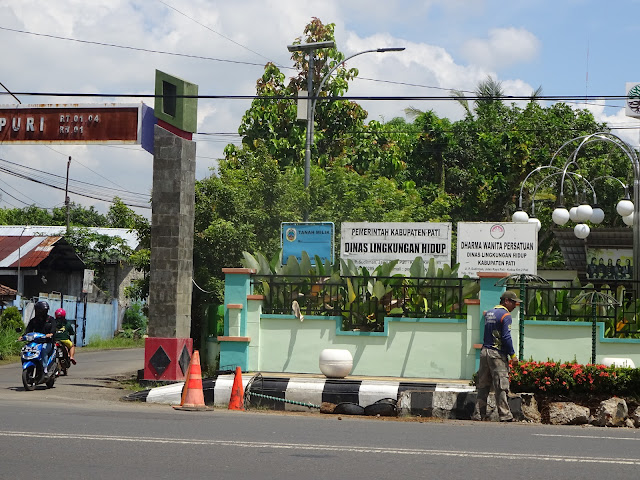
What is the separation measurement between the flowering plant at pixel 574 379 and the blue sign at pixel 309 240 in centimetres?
655

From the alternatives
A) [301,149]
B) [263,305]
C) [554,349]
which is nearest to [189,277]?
[263,305]

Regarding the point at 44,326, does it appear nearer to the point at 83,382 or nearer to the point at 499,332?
the point at 83,382

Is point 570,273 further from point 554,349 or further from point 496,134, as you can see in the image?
point 496,134

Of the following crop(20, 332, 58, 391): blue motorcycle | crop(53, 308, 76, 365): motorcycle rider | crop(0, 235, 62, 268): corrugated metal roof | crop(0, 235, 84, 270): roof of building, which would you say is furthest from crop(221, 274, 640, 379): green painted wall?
crop(0, 235, 62, 268): corrugated metal roof

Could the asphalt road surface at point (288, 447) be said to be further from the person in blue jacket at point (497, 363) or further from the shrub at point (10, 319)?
the shrub at point (10, 319)

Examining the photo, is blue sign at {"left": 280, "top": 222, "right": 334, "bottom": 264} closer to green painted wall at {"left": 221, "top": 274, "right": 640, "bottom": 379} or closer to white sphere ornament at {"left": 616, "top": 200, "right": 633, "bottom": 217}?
green painted wall at {"left": 221, "top": 274, "right": 640, "bottom": 379}

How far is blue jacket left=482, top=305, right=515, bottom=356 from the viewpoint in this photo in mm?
13477

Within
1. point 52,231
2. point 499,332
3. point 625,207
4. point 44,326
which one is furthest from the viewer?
point 52,231

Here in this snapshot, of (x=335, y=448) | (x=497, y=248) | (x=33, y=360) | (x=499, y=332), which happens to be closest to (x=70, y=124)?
(x=33, y=360)

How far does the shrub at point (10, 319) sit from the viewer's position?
30.1m

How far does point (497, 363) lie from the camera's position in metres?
13.4

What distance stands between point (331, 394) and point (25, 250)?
27.8 metres

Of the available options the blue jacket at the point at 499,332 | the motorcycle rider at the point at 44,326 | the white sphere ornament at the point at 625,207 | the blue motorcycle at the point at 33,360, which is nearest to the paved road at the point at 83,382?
the blue motorcycle at the point at 33,360

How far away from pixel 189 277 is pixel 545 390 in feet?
24.2
